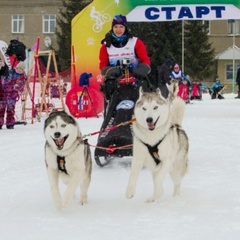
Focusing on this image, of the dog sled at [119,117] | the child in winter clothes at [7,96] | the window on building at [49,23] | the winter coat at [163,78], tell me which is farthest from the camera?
the window on building at [49,23]

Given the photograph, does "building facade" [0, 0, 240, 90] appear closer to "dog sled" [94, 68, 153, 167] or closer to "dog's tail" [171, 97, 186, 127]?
"dog sled" [94, 68, 153, 167]

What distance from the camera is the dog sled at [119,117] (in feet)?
18.0

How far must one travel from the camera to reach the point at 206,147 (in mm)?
7258

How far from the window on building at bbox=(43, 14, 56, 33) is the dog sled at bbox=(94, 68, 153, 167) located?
1465 inches

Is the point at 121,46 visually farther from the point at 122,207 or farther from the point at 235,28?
the point at 235,28

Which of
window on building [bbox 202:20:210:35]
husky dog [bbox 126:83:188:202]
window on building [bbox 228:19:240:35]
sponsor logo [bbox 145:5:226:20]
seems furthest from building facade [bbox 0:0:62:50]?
husky dog [bbox 126:83:188:202]

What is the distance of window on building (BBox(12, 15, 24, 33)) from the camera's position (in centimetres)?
4212

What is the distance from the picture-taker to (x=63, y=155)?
3807 mm

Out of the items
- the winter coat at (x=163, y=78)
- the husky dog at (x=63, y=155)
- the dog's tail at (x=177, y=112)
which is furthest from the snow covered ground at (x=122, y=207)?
the winter coat at (x=163, y=78)

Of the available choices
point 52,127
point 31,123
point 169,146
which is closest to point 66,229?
point 52,127

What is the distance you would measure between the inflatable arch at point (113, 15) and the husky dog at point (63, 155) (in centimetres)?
881

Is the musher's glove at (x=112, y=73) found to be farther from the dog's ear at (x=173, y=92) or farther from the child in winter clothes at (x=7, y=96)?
the child in winter clothes at (x=7, y=96)

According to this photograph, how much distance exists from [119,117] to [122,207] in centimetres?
173

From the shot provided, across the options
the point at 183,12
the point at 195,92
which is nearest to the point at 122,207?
the point at 183,12
